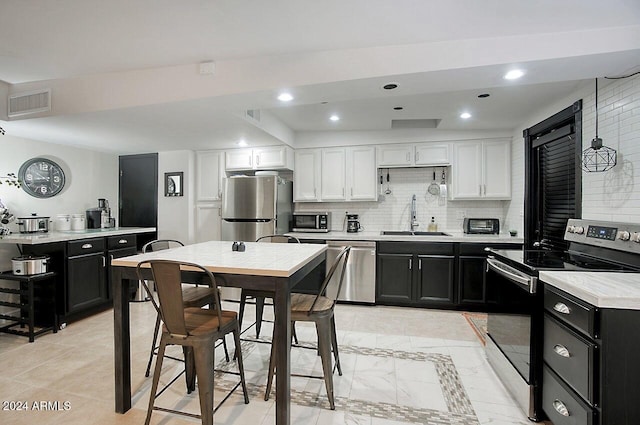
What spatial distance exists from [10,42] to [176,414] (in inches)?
105

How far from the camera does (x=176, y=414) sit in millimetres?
1861

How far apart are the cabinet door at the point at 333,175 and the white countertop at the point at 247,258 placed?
2.02m

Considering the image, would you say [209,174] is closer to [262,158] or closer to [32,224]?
[262,158]

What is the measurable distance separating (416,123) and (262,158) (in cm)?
219

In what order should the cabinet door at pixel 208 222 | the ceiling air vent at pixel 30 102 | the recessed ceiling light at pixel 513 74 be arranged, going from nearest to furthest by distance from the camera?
the recessed ceiling light at pixel 513 74
the ceiling air vent at pixel 30 102
the cabinet door at pixel 208 222

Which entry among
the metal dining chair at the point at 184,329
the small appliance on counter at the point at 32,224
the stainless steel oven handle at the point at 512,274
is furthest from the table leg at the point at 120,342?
the small appliance on counter at the point at 32,224

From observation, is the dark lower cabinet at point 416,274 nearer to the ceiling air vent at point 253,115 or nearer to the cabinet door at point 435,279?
the cabinet door at point 435,279

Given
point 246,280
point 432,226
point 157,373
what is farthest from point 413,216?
point 157,373

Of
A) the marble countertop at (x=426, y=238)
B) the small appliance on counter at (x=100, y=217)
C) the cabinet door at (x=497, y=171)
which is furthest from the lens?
the small appliance on counter at (x=100, y=217)

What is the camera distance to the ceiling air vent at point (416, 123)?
414 cm

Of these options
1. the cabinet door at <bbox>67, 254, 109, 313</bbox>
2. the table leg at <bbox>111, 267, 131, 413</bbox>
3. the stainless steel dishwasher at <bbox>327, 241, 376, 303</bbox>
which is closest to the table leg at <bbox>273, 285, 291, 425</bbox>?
the table leg at <bbox>111, 267, 131, 413</bbox>

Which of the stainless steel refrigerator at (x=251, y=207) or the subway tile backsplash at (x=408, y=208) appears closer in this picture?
the stainless steel refrigerator at (x=251, y=207)

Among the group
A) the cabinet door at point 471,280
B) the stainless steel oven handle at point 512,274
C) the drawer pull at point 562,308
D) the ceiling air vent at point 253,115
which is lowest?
the cabinet door at point 471,280

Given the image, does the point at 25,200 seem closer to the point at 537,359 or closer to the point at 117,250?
the point at 117,250
